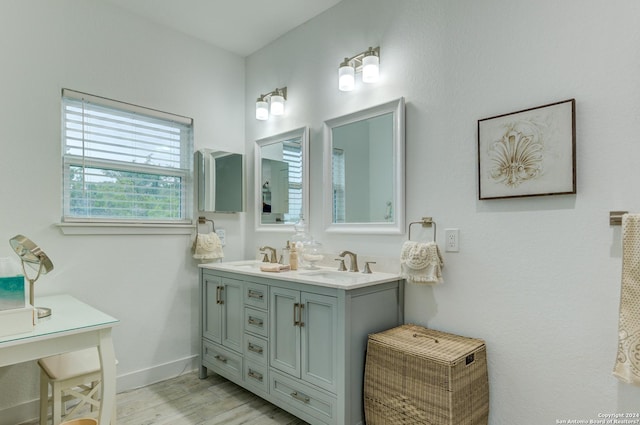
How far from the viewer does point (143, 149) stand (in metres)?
2.78

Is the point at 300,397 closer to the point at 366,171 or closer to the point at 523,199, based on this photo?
the point at 366,171

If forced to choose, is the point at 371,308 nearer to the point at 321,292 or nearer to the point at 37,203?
the point at 321,292

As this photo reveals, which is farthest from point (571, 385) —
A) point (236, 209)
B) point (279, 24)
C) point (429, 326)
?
point (279, 24)

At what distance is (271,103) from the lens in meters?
2.98

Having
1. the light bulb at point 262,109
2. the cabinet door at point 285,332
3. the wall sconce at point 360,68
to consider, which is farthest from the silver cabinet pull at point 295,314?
the light bulb at point 262,109

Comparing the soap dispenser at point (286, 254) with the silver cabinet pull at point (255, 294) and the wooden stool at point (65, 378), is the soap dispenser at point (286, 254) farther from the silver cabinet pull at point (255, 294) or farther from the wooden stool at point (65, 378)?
the wooden stool at point (65, 378)

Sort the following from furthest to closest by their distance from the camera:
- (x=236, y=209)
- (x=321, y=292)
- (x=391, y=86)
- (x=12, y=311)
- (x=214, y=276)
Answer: (x=236, y=209) → (x=214, y=276) → (x=391, y=86) → (x=321, y=292) → (x=12, y=311)

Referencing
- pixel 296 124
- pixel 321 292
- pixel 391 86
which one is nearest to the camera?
pixel 321 292

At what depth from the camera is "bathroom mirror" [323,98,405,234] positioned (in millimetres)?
2221

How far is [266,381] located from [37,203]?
5.94 feet

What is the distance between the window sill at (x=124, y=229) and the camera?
2.40 metres

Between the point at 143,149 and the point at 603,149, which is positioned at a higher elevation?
the point at 143,149

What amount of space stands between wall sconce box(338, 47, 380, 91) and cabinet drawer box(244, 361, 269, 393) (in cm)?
188

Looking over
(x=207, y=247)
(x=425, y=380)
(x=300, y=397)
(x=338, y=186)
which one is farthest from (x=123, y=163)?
(x=425, y=380)
